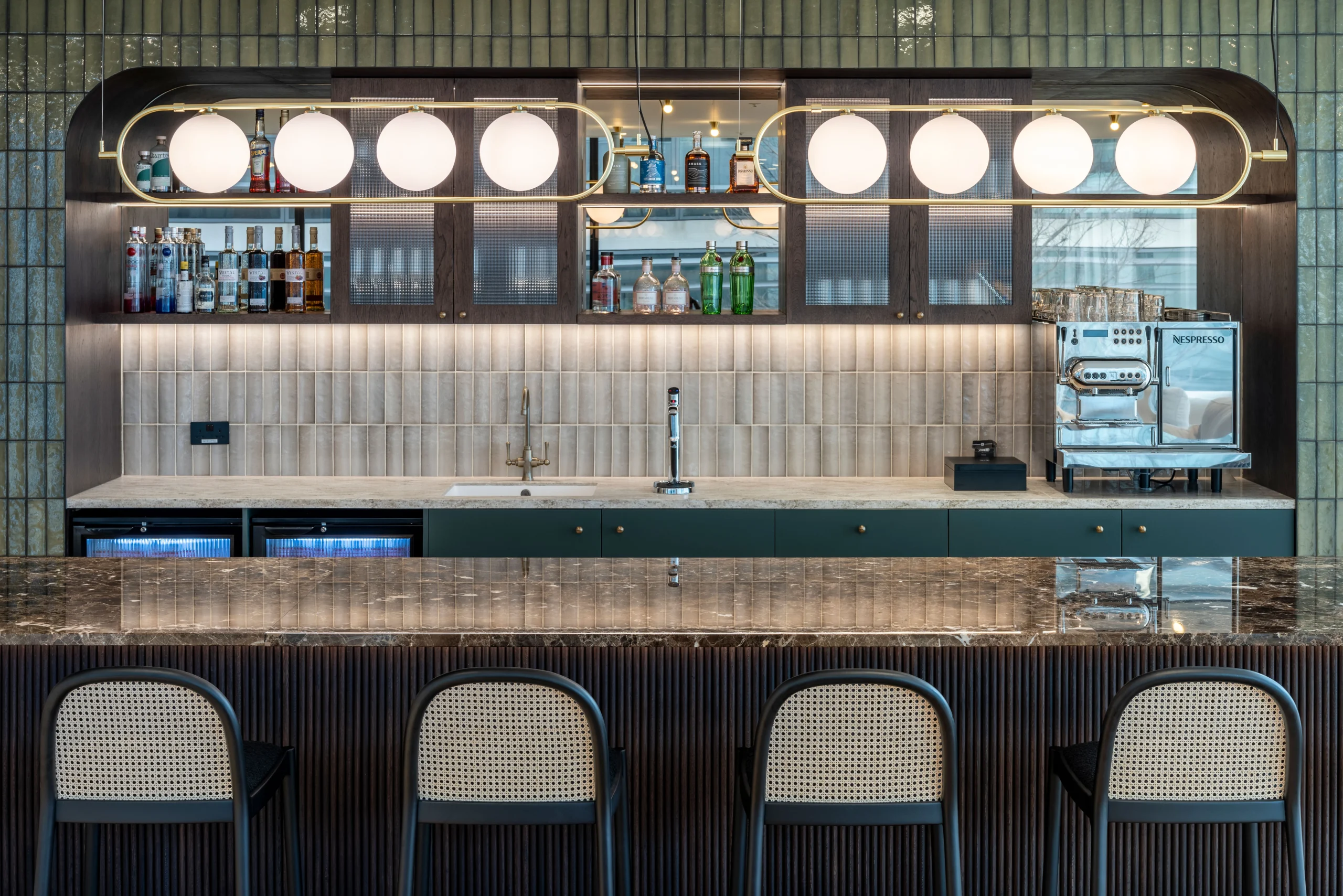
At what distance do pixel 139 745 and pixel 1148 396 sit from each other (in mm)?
3688

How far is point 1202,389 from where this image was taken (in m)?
4.55

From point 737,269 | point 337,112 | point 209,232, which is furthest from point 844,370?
point 209,232

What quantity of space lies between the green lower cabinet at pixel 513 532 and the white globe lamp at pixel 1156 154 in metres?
2.19

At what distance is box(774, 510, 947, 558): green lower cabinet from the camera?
4.37 meters

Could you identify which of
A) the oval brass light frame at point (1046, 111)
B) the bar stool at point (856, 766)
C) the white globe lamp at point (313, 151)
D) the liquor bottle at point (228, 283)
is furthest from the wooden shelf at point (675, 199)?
the bar stool at point (856, 766)

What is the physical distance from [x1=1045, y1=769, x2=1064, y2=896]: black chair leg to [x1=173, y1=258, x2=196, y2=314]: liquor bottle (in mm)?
3759

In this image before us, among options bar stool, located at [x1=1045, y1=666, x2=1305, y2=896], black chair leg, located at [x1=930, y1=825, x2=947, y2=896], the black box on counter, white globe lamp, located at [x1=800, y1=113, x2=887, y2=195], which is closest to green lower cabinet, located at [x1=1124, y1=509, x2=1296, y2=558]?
the black box on counter

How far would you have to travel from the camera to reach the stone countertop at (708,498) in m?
4.38

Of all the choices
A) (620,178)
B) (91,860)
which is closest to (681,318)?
(620,178)

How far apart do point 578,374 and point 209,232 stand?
158 centimetres

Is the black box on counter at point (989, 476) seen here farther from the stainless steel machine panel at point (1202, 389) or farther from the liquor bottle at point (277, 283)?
the liquor bottle at point (277, 283)

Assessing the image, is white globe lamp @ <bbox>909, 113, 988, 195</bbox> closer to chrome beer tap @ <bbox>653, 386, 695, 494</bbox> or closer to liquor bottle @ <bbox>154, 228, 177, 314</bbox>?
chrome beer tap @ <bbox>653, 386, 695, 494</bbox>

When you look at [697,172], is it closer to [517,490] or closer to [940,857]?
[517,490]

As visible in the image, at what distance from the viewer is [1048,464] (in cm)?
480
